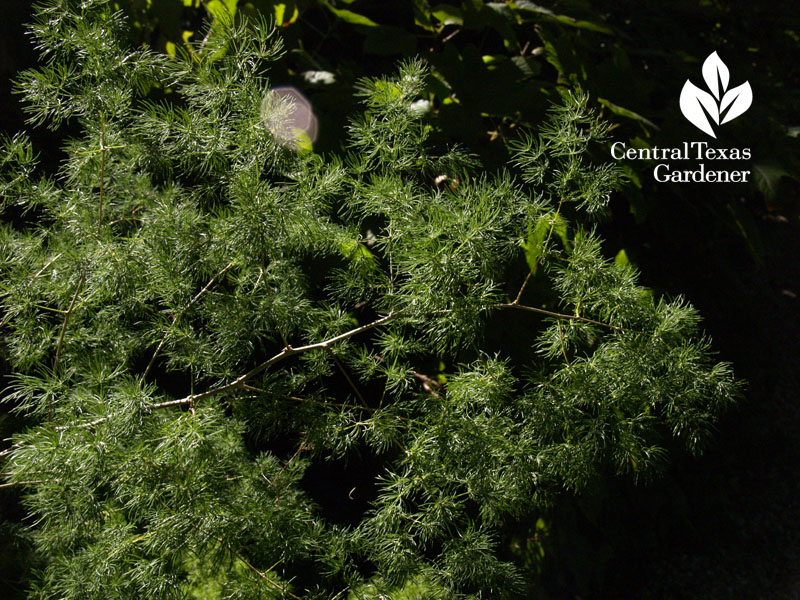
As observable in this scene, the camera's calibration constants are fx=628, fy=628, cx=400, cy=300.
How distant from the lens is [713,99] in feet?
5.50

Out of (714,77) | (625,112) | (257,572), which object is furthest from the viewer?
(714,77)

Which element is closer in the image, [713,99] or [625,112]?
[625,112]

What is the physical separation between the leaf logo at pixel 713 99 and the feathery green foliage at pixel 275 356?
26.9 inches

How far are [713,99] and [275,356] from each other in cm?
135

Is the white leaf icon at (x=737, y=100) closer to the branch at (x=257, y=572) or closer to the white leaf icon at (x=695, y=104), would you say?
the white leaf icon at (x=695, y=104)

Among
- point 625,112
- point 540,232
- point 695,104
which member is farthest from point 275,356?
point 695,104

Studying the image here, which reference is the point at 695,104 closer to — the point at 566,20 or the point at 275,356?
the point at 566,20

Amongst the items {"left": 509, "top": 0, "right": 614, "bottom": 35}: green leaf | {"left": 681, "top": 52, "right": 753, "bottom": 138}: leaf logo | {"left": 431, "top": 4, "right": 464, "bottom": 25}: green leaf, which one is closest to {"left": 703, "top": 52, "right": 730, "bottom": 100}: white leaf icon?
{"left": 681, "top": 52, "right": 753, "bottom": 138}: leaf logo

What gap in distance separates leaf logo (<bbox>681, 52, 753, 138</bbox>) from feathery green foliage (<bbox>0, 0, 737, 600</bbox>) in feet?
2.24

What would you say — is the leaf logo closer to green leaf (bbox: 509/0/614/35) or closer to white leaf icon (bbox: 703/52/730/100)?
white leaf icon (bbox: 703/52/730/100)

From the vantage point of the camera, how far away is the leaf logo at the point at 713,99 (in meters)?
1.65

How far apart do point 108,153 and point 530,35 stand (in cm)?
138

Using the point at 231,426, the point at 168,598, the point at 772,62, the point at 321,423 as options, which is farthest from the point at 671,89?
the point at 168,598

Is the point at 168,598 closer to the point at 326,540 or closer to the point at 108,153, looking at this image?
the point at 326,540
